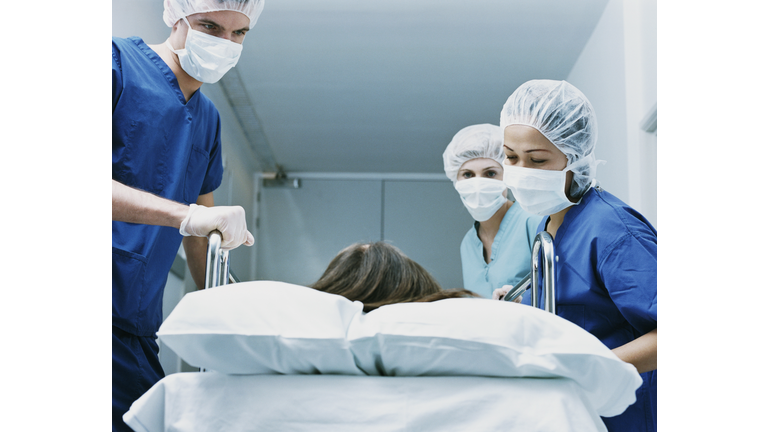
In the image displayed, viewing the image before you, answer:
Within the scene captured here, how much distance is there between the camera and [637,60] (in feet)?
8.29

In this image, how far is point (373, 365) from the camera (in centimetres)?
75

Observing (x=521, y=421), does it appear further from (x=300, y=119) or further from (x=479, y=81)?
(x=300, y=119)

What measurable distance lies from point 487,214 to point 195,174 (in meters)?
1.02

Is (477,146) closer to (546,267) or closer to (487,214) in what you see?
(487,214)

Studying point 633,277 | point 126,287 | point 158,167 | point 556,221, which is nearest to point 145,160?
point 158,167

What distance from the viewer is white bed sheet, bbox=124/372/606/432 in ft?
2.28

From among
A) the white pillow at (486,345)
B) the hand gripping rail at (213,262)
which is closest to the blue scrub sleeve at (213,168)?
the hand gripping rail at (213,262)

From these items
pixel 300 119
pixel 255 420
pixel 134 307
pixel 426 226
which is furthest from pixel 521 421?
pixel 426 226

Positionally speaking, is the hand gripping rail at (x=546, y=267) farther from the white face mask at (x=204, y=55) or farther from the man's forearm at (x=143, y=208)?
the white face mask at (x=204, y=55)

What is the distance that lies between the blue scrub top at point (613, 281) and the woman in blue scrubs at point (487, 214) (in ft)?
2.28

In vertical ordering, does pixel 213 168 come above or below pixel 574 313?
above

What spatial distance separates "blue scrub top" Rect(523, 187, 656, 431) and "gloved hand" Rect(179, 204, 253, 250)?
0.68 metres

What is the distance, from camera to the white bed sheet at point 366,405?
27.3 inches

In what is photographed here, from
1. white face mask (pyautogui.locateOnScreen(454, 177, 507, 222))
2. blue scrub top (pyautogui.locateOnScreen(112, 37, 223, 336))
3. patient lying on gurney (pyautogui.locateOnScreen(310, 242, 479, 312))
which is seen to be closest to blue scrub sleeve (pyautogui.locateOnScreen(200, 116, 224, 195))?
blue scrub top (pyautogui.locateOnScreen(112, 37, 223, 336))
